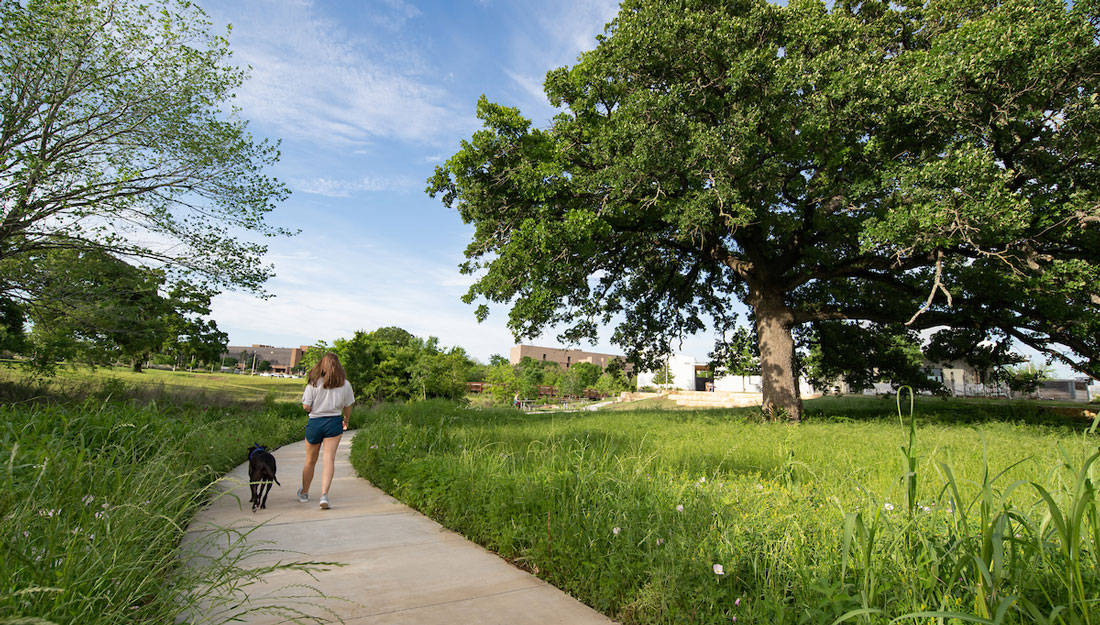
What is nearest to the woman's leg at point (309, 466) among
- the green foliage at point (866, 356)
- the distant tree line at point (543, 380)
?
the green foliage at point (866, 356)

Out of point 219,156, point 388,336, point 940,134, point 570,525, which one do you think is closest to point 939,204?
point 940,134

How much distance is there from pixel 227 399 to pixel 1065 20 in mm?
23725

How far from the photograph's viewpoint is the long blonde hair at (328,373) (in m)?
6.29

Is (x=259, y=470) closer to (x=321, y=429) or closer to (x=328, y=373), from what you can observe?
(x=321, y=429)

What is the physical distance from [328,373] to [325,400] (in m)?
0.32

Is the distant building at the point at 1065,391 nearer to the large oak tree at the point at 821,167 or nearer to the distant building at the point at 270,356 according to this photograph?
the large oak tree at the point at 821,167

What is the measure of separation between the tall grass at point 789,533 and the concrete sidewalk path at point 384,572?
228 millimetres

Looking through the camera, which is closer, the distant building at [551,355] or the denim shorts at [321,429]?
the denim shorts at [321,429]

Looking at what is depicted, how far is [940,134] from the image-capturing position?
1081 cm

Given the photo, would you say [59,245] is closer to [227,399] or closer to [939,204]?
[227,399]

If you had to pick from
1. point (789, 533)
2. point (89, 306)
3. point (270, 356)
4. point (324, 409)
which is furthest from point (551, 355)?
point (789, 533)

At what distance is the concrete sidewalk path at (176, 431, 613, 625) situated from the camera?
3027mm

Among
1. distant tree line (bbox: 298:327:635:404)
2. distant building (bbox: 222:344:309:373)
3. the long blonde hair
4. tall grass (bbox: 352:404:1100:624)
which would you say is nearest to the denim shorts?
the long blonde hair

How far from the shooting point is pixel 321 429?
246 inches
